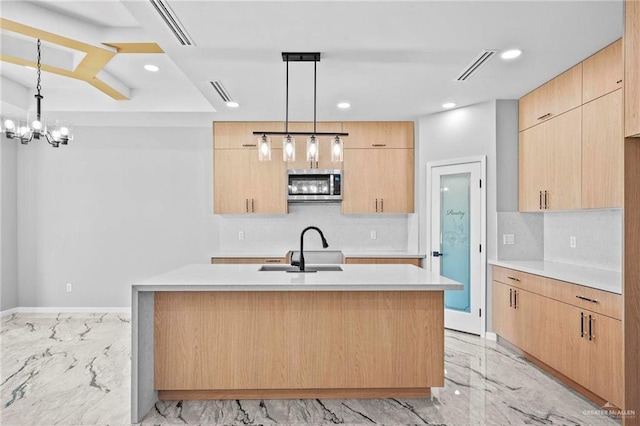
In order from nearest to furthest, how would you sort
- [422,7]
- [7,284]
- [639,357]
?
[639,357] < [422,7] < [7,284]

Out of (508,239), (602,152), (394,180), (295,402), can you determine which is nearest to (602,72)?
(602,152)

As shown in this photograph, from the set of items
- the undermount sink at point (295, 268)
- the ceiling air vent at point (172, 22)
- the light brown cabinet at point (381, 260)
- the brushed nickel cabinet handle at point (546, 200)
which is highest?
the ceiling air vent at point (172, 22)

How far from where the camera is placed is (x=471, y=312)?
14.7ft

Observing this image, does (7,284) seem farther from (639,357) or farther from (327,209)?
(639,357)

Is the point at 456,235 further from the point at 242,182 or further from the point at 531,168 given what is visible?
the point at 242,182

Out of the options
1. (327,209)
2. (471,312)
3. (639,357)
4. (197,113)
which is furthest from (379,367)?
(197,113)

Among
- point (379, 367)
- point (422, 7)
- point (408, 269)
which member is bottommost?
point (379, 367)

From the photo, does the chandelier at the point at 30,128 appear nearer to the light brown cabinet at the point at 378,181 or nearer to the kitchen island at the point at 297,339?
the kitchen island at the point at 297,339

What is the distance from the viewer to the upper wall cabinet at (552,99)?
3.37 meters

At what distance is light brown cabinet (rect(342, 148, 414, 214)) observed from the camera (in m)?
5.29

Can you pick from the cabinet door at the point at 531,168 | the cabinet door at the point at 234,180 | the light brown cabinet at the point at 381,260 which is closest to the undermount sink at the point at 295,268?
the light brown cabinet at the point at 381,260

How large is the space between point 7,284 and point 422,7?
624 cm

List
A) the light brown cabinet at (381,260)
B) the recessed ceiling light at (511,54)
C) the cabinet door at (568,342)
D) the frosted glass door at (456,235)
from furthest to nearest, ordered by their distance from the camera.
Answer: the light brown cabinet at (381,260)
the frosted glass door at (456,235)
the recessed ceiling light at (511,54)
the cabinet door at (568,342)

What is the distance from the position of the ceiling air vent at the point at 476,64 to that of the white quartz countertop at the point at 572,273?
184 cm
